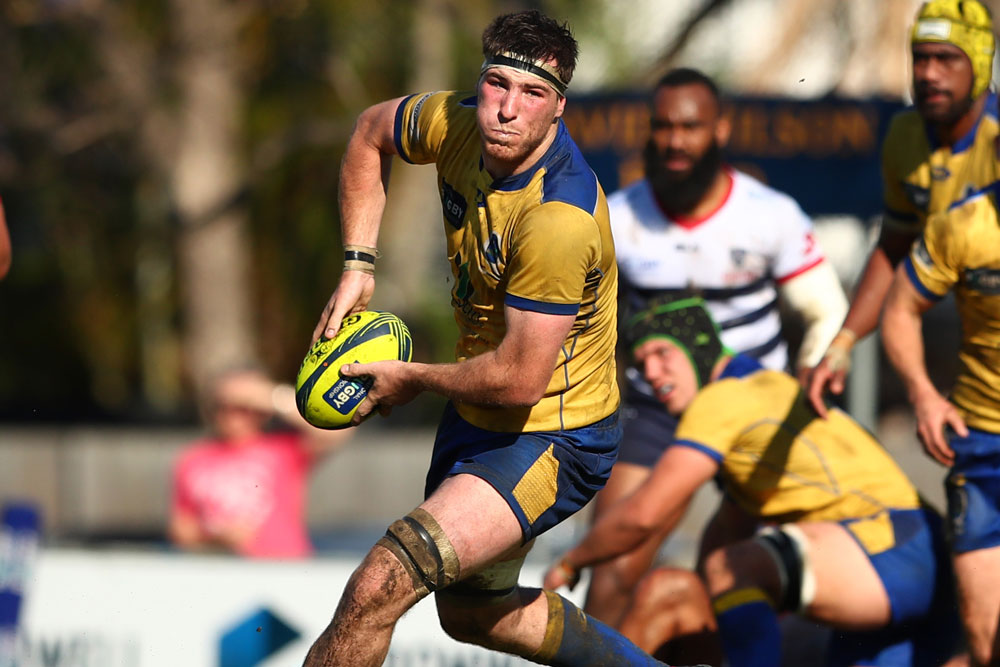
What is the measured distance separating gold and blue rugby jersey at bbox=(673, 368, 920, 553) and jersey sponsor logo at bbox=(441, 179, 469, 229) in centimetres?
146

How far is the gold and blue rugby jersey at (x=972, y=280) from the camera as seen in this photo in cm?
506

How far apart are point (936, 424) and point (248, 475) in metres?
4.14

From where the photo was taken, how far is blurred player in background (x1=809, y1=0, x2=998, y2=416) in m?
5.28

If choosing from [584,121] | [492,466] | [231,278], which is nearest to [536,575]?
[492,466]

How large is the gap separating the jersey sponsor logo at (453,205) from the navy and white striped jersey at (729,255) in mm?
1831

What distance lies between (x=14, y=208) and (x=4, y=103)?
461 centimetres

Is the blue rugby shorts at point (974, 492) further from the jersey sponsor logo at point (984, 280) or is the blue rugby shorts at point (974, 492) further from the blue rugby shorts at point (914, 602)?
the jersey sponsor logo at point (984, 280)

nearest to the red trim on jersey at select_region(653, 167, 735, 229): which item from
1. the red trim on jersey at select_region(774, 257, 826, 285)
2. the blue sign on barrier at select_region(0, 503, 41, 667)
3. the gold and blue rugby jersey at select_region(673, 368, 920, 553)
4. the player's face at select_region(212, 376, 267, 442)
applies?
the red trim on jersey at select_region(774, 257, 826, 285)

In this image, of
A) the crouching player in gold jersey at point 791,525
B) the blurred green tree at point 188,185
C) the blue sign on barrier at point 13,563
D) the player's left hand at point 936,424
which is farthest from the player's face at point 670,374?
the blurred green tree at point 188,185

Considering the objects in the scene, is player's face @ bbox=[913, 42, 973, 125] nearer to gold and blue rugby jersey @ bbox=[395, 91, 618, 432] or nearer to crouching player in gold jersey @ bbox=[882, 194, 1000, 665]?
crouching player in gold jersey @ bbox=[882, 194, 1000, 665]

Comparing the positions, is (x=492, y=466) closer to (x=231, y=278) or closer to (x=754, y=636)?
(x=754, y=636)

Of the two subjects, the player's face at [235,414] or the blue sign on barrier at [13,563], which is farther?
the player's face at [235,414]

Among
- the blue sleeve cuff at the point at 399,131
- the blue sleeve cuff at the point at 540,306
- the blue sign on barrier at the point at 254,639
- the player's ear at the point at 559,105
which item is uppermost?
the player's ear at the point at 559,105

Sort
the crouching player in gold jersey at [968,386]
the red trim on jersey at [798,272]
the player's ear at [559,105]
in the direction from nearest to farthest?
the player's ear at [559,105] < the crouching player in gold jersey at [968,386] < the red trim on jersey at [798,272]
